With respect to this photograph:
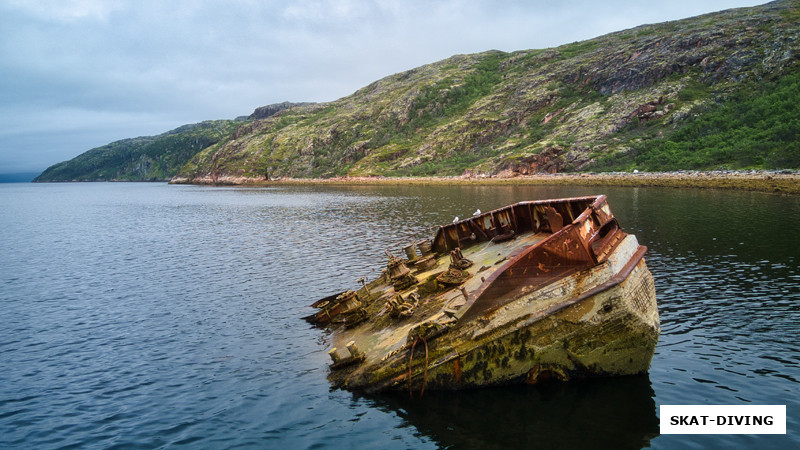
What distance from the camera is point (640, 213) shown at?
4641 centimetres

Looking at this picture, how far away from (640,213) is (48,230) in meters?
68.9

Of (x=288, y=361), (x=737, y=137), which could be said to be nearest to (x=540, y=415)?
(x=288, y=361)

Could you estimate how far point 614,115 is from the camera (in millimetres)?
116062

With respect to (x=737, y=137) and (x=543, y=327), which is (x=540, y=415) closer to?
(x=543, y=327)

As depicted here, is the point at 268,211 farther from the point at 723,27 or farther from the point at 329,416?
the point at 723,27

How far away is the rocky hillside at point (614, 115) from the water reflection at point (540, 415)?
7612 centimetres

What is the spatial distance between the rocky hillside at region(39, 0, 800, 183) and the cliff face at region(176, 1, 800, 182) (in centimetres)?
42

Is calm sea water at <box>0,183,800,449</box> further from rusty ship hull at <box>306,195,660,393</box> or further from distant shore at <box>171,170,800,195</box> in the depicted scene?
distant shore at <box>171,170,800,195</box>

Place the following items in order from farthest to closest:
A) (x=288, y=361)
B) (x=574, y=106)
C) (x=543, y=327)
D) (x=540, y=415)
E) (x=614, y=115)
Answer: (x=574, y=106) → (x=614, y=115) → (x=288, y=361) → (x=543, y=327) → (x=540, y=415)

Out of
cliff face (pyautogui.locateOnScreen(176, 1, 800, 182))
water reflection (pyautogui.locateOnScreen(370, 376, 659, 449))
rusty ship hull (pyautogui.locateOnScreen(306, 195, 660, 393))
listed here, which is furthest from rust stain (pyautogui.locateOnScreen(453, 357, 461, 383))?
cliff face (pyautogui.locateOnScreen(176, 1, 800, 182))

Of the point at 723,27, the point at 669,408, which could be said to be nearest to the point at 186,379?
the point at 669,408

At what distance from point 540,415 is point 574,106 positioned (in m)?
141

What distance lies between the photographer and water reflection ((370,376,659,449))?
10.2 metres

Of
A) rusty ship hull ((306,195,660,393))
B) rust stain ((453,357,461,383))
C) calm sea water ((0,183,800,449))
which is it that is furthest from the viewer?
rust stain ((453,357,461,383))
